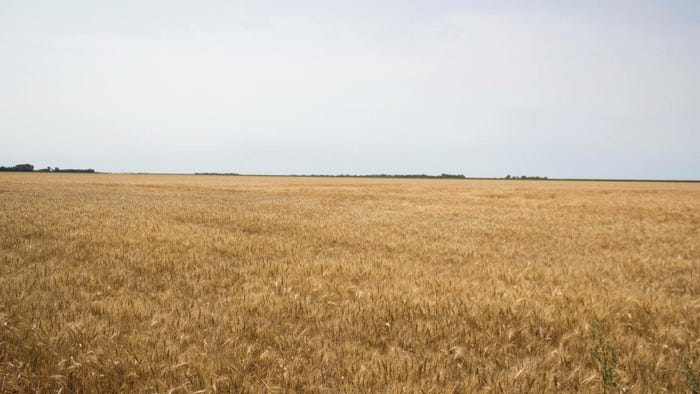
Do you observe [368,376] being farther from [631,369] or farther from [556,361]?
[631,369]

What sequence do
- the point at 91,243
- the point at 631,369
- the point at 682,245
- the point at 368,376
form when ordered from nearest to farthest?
the point at 368,376
the point at 631,369
the point at 91,243
the point at 682,245

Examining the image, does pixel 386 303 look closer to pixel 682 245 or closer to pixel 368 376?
pixel 368 376

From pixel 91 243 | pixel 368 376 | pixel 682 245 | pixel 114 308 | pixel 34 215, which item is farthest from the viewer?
pixel 34 215

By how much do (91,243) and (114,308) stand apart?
17.2 ft

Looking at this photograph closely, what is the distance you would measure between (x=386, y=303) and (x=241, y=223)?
380 inches

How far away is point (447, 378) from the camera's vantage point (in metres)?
3.15

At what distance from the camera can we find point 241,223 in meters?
13.6

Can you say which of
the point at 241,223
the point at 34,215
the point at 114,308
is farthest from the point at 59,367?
the point at 34,215

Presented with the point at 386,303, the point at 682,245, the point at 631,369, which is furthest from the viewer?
the point at 682,245

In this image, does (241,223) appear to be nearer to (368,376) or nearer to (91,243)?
(91,243)

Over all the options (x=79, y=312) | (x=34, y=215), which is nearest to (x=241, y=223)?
(x=34, y=215)

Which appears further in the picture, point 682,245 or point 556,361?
point 682,245

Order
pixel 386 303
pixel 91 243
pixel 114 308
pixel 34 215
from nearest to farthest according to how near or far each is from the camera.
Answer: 1. pixel 114 308
2. pixel 386 303
3. pixel 91 243
4. pixel 34 215

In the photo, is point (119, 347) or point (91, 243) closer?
point (119, 347)
